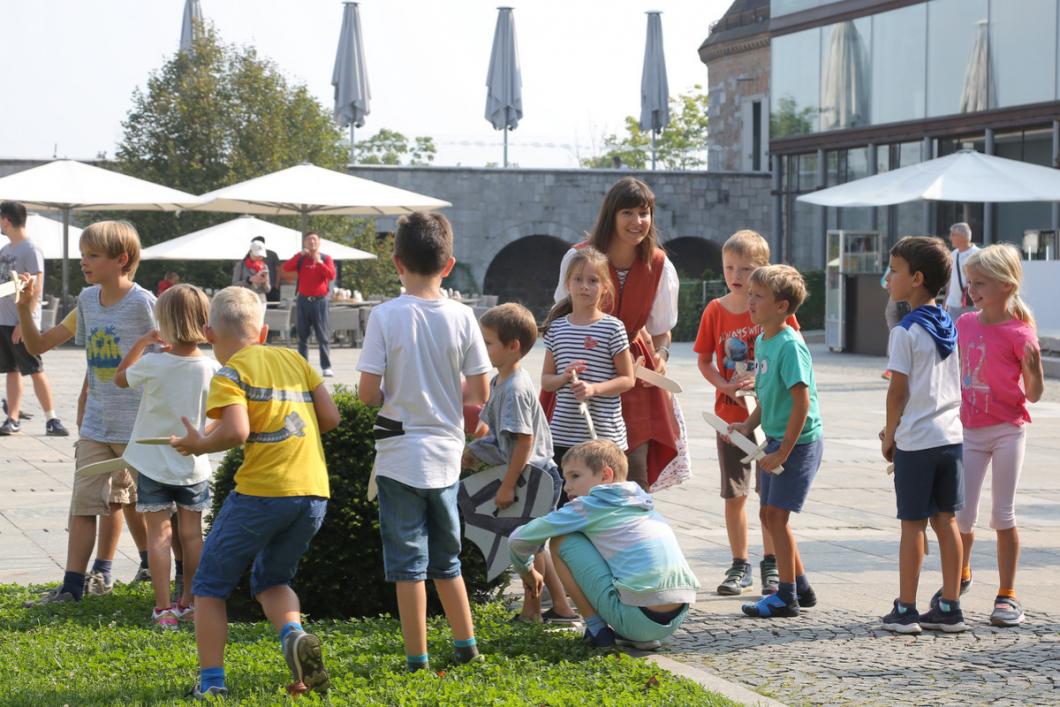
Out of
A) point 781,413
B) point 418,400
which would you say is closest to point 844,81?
point 781,413

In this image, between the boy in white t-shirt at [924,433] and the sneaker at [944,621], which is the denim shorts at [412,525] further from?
the sneaker at [944,621]

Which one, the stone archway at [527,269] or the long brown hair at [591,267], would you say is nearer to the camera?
the long brown hair at [591,267]

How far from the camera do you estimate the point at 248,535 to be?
455 centimetres

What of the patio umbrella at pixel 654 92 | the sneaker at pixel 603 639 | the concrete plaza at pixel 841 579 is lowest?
the concrete plaza at pixel 841 579

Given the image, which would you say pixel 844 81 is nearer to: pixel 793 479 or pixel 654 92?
pixel 654 92

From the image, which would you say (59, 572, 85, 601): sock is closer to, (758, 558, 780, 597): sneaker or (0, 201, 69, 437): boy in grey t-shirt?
(758, 558, 780, 597): sneaker

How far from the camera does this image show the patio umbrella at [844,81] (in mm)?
29266

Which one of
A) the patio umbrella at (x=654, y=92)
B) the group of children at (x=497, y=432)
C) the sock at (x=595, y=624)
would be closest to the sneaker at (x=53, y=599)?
the group of children at (x=497, y=432)

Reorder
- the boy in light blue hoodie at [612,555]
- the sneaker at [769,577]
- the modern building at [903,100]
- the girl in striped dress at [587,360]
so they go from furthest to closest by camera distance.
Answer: the modern building at [903,100]
the sneaker at [769,577]
the girl in striped dress at [587,360]
the boy in light blue hoodie at [612,555]

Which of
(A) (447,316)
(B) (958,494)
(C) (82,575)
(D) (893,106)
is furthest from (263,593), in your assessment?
(D) (893,106)

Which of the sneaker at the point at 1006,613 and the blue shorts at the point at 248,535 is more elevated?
the blue shorts at the point at 248,535

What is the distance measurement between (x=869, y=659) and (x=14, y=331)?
Answer: 8.09 meters

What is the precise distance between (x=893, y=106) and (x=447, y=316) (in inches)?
1001

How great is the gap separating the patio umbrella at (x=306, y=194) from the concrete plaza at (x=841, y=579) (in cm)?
925
